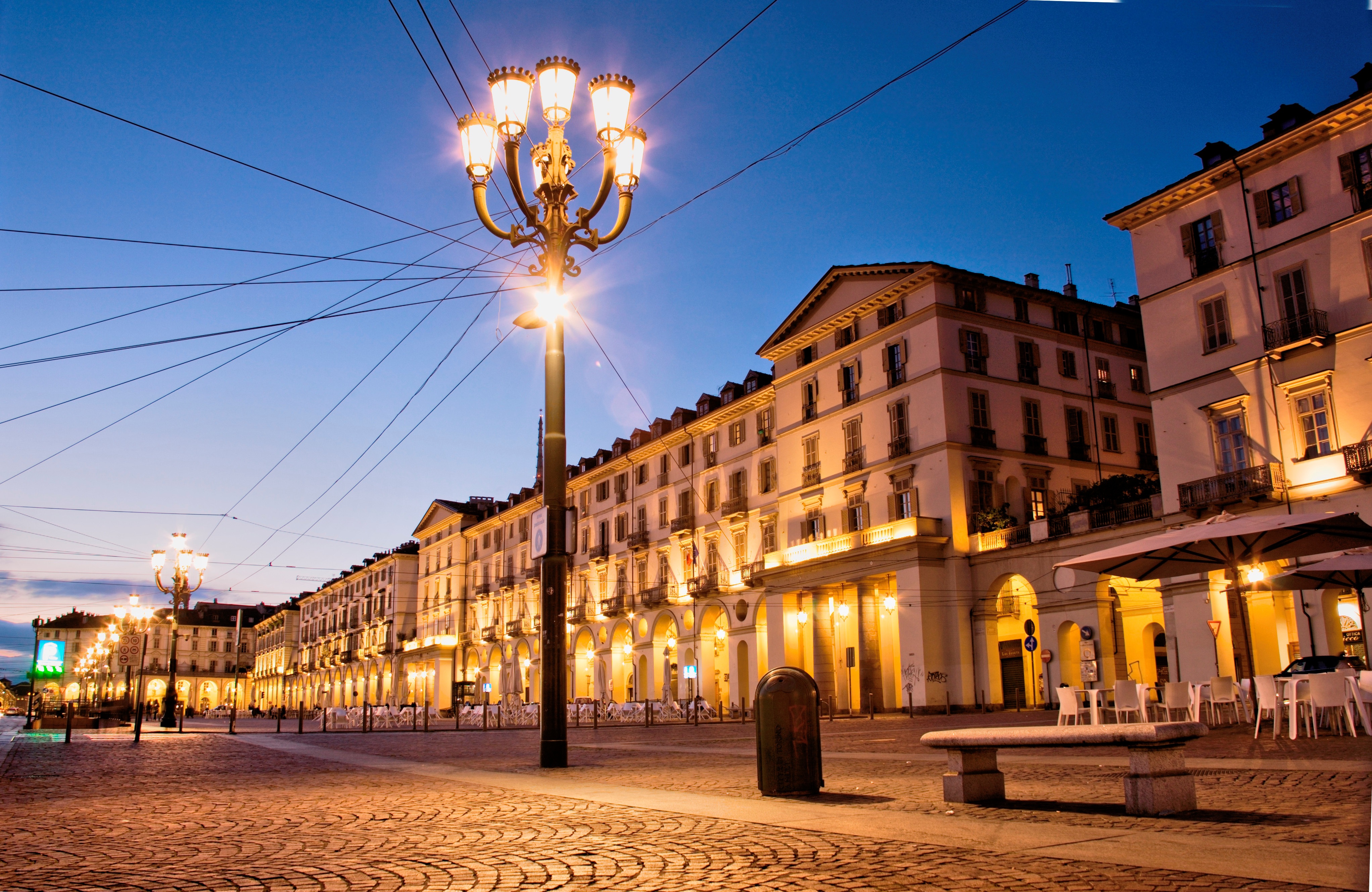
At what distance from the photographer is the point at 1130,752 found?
655 cm

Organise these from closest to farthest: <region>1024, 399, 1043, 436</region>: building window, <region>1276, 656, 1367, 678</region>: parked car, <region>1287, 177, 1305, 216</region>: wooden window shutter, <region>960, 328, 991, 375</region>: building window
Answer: <region>1276, 656, 1367, 678</region>: parked car → <region>1287, 177, 1305, 216</region>: wooden window shutter → <region>960, 328, 991, 375</region>: building window → <region>1024, 399, 1043, 436</region>: building window

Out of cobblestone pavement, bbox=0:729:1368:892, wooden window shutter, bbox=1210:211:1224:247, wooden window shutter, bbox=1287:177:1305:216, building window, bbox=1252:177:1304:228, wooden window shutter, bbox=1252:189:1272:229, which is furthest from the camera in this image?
wooden window shutter, bbox=1210:211:1224:247

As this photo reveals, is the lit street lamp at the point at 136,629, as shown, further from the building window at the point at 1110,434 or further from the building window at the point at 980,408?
the building window at the point at 1110,434

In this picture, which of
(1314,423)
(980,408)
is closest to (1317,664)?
(1314,423)

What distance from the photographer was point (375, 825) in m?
7.03

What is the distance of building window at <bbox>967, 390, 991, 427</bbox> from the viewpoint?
123ft

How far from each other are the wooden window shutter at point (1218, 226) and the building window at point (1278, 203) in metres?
1.00

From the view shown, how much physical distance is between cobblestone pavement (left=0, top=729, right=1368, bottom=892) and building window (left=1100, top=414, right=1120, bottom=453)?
117 feet

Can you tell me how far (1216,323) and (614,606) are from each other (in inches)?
1376

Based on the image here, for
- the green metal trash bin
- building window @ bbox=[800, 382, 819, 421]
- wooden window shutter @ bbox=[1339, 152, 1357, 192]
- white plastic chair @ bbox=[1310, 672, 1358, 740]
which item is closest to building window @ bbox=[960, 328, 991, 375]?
building window @ bbox=[800, 382, 819, 421]

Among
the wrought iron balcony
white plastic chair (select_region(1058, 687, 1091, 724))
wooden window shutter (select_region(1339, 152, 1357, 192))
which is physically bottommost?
white plastic chair (select_region(1058, 687, 1091, 724))

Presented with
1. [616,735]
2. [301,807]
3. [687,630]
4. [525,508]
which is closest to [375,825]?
[301,807]

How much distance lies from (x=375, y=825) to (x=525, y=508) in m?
62.5

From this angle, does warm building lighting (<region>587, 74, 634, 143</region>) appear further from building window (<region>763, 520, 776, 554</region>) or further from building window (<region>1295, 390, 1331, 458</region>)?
building window (<region>763, 520, 776, 554</region>)
